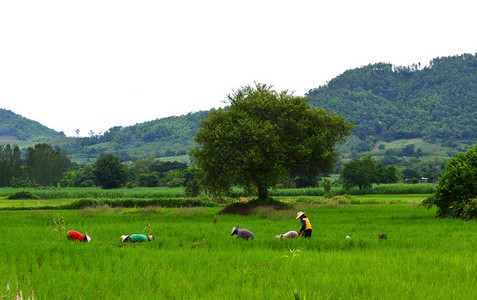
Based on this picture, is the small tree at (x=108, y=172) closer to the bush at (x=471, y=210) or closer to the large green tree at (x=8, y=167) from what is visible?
the large green tree at (x=8, y=167)

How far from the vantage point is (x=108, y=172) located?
94.6 m

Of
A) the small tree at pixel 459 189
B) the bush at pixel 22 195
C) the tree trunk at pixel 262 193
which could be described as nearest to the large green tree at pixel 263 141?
the tree trunk at pixel 262 193

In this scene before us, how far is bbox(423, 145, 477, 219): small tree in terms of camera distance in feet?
81.4

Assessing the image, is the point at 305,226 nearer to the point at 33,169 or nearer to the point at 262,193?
the point at 262,193

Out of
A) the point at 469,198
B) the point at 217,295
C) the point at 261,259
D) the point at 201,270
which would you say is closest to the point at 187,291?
the point at 217,295

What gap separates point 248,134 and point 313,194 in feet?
154

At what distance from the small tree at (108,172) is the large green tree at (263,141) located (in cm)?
6110

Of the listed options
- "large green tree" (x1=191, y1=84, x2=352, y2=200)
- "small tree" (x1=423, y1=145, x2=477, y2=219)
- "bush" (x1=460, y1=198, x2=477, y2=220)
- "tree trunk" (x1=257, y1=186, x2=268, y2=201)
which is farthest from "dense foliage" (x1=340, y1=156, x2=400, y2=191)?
"bush" (x1=460, y1=198, x2=477, y2=220)

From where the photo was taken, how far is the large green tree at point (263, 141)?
35.6 metres

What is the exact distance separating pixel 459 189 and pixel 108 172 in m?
83.6

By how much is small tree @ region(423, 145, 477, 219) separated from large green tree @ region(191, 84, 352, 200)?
1167 centimetres

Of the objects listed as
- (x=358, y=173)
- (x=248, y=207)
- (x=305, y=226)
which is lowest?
(x=248, y=207)

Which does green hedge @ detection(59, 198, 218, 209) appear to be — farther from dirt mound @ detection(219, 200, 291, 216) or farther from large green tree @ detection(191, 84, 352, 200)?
dirt mound @ detection(219, 200, 291, 216)

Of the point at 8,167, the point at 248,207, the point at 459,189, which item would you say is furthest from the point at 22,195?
the point at 459,189
